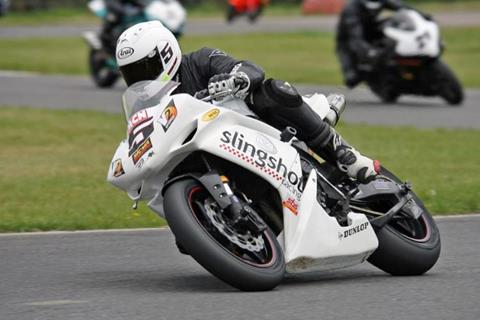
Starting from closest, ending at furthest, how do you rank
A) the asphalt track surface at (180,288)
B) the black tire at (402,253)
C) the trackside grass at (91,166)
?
1. the asphalt track surface at (180,288)
2. the black tire at (402,253)
3. the trackside grass at (91,166)

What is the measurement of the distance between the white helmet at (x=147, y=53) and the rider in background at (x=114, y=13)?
14.6 m

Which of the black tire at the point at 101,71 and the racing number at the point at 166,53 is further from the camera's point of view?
the black tire at the point at 101,71

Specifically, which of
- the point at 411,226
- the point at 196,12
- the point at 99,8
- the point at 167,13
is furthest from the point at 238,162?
the point at 196,12

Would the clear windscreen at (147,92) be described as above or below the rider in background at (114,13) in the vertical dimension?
above

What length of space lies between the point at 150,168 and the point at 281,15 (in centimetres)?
3715

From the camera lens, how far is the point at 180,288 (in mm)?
6508

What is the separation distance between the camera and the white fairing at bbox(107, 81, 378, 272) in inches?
249

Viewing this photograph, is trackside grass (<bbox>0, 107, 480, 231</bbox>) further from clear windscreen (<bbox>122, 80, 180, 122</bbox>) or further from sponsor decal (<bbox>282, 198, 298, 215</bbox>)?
sponsor decal (<bbox>282, 198, 298, 215</bbox>)

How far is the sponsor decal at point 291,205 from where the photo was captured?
6.43 meters

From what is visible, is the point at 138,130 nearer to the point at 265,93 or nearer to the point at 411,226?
the point at 265,93

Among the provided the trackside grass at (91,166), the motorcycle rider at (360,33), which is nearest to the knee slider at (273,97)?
the trackside grass at (91,166)

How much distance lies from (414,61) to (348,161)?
11.7 metres

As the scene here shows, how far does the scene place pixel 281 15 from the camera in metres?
43.2

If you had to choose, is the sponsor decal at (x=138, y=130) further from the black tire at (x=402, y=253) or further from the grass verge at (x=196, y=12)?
the grass verge at (x=196, y=12)
